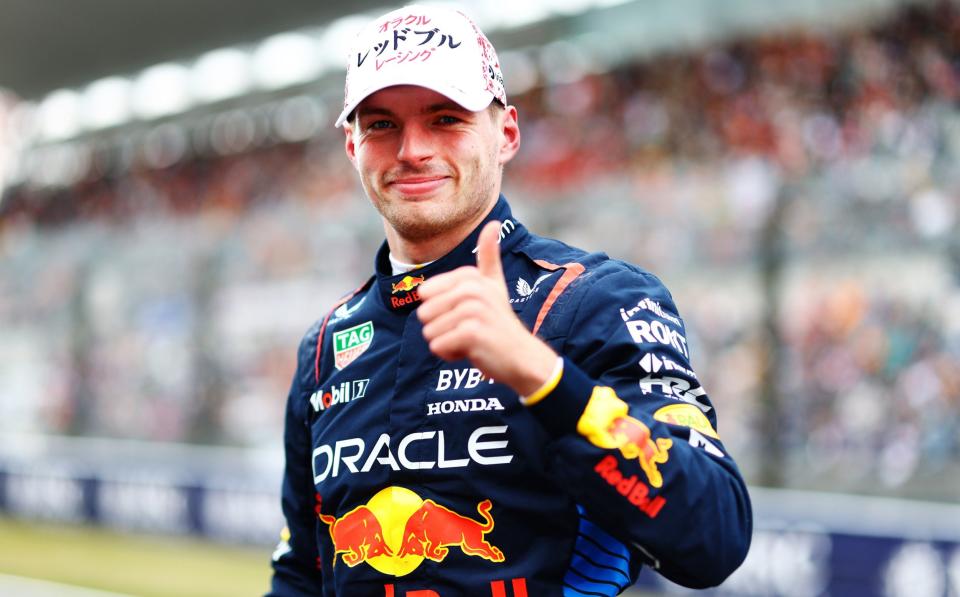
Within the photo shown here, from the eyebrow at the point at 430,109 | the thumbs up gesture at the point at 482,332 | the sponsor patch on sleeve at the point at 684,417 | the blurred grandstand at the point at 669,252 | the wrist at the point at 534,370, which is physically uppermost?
the blurred grandstand at the point at 669,252

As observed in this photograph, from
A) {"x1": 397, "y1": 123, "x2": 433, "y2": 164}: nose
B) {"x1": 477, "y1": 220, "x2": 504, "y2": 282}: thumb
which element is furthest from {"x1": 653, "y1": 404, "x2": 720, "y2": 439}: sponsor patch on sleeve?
{"x1": 397, "y1": 123, "x2": 433, "y2": 164}: nose

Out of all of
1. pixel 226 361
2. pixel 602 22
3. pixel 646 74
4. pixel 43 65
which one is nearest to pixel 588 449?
pixel 226 361

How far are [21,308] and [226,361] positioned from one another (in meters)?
3.41

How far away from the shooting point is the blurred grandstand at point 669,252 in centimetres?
696

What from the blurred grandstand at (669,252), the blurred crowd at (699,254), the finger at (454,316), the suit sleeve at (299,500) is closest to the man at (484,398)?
the finger at (454,316)

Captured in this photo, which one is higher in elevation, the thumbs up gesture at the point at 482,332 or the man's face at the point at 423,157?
the man's face at the point at 423,157

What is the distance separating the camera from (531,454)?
6.27ft

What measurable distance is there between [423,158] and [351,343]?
47 cm

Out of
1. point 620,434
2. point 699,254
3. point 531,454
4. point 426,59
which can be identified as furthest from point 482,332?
point 699,254

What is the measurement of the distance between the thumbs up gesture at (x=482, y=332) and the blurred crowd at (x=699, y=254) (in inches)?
227

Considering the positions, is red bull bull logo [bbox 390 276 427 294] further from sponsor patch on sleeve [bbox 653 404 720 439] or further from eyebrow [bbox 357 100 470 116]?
sponsor patch on sleeve [bbox 653 404 720 439]

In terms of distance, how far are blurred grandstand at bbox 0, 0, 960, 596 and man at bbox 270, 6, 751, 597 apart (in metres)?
4.97

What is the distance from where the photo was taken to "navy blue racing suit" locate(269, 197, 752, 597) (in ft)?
5.47

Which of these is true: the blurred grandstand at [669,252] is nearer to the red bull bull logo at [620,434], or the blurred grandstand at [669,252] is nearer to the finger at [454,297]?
the red bull bull logo at [620,434]
